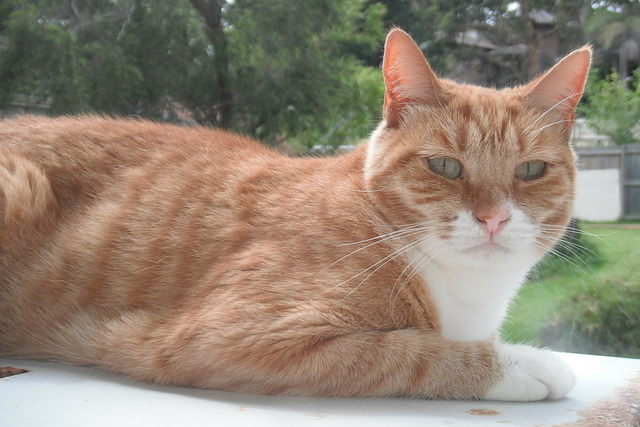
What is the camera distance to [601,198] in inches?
66.0

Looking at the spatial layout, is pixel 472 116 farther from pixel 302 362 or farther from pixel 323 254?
pixel 302 362

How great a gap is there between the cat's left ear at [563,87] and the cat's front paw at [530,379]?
1.61 feet

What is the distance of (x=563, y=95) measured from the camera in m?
1.18

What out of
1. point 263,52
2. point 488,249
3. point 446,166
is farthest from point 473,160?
point 263,52

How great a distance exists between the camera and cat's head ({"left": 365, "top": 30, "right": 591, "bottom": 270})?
3.36 ft

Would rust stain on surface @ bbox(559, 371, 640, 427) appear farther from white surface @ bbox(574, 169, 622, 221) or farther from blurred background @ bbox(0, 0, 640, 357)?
white surface @ bbox(574, 169, 622, 221)

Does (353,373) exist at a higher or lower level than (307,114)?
lower

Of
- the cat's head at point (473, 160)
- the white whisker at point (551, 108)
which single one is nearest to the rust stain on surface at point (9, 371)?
the cat's head at point (473, 160)

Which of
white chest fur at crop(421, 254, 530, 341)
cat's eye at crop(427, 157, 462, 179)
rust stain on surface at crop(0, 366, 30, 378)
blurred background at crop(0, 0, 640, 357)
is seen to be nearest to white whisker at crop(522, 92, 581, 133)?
cat's eye at crop(427, 157, 462, 179)

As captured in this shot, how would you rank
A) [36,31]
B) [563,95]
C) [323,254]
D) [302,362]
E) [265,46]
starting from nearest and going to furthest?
[302,362] → [323,254] → [563,95] → [36,31] → [265,46]

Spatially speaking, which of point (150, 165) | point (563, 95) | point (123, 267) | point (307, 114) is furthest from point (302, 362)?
point (307, 114)

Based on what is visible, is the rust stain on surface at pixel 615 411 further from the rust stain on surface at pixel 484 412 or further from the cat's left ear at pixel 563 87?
the cat's left ear at pixel 563 87

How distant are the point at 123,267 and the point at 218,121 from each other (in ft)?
2.75

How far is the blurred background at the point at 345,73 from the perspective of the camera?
1614 millimetres
